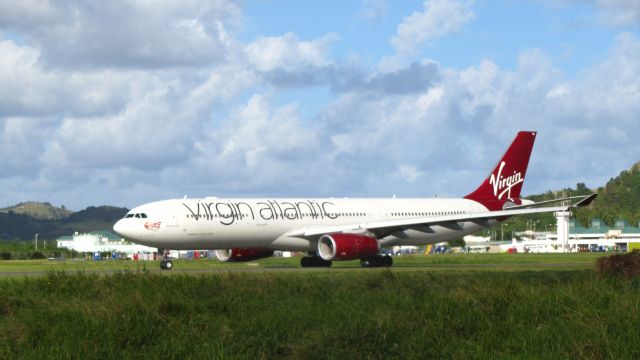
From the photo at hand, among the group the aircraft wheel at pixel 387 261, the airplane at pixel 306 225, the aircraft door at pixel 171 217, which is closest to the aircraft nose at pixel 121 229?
the airplane at pixel 306 225

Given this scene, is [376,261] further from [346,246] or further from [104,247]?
[104,247]

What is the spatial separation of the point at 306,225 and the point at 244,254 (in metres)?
4.31

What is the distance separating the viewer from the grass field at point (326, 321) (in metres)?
18.5

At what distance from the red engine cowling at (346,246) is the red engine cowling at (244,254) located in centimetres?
498

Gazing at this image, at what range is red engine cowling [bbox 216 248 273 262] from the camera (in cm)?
4934

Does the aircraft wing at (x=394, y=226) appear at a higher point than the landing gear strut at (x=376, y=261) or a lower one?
higher

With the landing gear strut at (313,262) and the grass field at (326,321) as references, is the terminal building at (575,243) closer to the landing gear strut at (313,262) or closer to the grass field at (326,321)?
the landing gear strut at (313,262)

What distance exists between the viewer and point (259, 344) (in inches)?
756

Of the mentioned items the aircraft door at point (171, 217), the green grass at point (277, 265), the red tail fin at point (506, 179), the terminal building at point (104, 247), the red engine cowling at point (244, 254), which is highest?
the red tail fin at point (506, 179)

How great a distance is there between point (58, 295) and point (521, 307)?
1207cm

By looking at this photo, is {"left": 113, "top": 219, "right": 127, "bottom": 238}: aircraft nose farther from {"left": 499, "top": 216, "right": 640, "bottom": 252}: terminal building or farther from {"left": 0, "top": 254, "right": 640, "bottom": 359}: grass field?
{"left": 499, "top": 216, "right": 640, "bottom": 252}: terminal building

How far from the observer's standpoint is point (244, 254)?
1961 inches

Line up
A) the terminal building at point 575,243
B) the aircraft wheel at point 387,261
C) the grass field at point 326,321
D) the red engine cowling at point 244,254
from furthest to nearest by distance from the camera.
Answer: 1. the terminal building at point 575,243
2. the red engine cowling at point 244,254
3. the aircraft wheel at point 387,261
4. the grass field at point 326,321

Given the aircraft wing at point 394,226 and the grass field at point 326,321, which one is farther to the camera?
the aircraft wing at point 394,226
